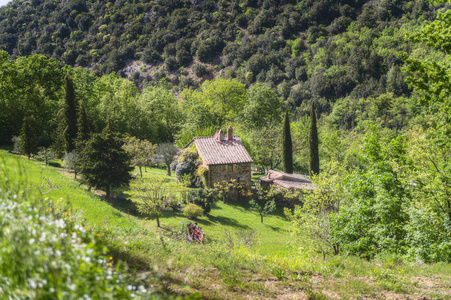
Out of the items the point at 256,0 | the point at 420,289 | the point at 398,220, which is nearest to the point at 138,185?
the point at 398,220

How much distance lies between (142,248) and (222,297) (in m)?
2.70

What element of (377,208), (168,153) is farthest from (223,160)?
(377,208)

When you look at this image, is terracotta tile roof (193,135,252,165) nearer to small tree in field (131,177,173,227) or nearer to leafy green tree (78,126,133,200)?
small tree in field (131,177,173,227)

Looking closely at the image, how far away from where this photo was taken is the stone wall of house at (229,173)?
29.5 m

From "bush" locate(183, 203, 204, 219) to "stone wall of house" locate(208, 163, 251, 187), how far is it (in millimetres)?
7221

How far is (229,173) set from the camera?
30078 millimetres

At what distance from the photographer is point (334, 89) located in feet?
290

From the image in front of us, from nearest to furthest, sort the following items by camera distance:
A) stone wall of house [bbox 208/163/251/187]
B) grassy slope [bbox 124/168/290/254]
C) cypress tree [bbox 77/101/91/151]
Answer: grassy slope [bbox 124/168/290/254], cypress tree [bbox 77/101/91/151], stone wall of house [bbox 208/163/251/187]

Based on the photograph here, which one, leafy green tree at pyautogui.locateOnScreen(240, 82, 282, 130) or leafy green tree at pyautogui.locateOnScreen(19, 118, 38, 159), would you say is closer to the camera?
leafy green tree at pyautogui.locateOnScreen(19, 118, 38, 159)

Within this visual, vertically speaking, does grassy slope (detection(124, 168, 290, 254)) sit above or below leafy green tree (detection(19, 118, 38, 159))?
below

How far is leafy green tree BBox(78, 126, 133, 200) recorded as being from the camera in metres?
20.4

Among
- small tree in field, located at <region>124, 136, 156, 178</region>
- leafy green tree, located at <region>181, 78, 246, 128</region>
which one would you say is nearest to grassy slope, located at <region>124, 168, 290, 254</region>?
small tree in field, located at <region>124, 136, 156, 178</region>

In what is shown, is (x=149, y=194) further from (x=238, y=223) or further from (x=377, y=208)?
(x=377, y=208)

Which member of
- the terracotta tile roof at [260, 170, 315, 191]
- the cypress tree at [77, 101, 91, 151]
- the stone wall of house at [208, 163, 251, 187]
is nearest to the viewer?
the cypress tree at [77, 101, 91, 151]
